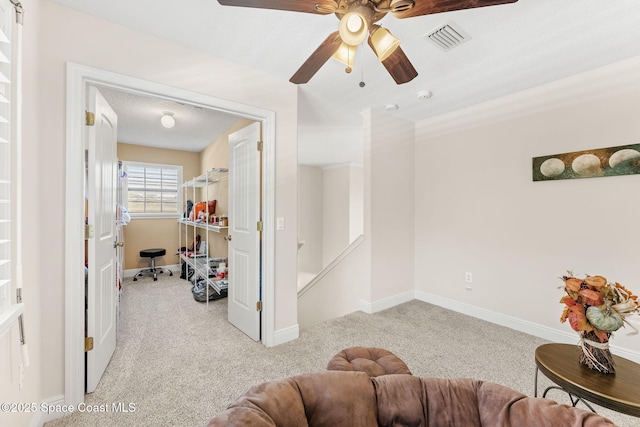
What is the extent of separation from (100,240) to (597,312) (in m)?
2.97

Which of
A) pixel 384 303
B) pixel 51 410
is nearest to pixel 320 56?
pixel 51 410

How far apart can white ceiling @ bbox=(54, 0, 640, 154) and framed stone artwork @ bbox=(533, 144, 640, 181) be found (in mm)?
751

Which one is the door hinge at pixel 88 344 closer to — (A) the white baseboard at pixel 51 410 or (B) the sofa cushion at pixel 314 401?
(A) the white baseboard at pixel 51 410

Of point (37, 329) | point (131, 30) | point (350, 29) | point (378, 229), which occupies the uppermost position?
point (131, 30)

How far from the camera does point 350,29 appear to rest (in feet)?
3.94

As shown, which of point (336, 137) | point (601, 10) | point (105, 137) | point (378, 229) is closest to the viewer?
point (601, 10)

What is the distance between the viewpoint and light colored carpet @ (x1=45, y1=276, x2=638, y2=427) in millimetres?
1755

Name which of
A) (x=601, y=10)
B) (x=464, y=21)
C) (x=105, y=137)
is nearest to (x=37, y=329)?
(x=105, y=137)

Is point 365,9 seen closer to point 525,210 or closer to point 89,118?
point 89,118

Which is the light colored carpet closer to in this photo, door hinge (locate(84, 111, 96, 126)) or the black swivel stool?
the black swivel stool

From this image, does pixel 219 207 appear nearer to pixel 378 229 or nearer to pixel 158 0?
pixel 378 229

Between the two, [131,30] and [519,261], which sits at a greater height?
[131,30]

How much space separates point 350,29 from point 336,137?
351cm

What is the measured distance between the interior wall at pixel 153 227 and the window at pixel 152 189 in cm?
11
